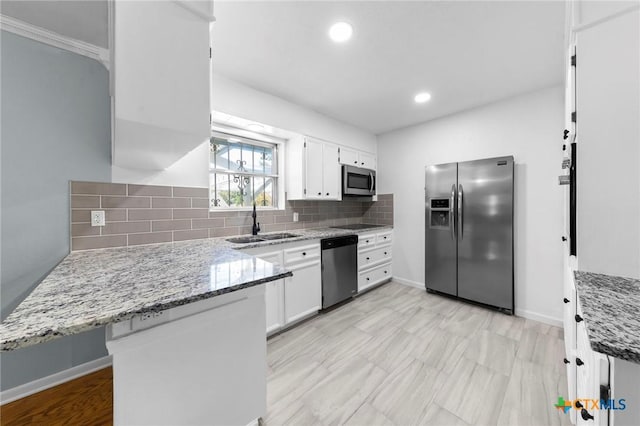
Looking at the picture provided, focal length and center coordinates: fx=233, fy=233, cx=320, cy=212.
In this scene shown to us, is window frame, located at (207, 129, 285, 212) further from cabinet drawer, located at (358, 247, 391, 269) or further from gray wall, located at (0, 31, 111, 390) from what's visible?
cabinet drawer, located at (358, 247, 391, 269)

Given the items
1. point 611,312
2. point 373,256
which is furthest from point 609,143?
point 373,256

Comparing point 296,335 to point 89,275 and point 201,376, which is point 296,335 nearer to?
point 201,376

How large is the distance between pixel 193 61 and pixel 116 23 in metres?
0.24

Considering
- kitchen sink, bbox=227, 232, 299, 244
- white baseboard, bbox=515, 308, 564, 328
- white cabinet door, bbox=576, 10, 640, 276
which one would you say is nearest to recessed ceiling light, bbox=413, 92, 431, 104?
white cabinet door, bbox=576, 10, 640, 276

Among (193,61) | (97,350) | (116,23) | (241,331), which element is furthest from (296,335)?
(116,23)

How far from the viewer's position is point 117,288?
2.92 ft

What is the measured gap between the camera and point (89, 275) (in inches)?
42.9

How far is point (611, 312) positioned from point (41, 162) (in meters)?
3.02

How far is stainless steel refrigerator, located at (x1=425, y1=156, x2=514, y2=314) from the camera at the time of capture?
267 centimetres

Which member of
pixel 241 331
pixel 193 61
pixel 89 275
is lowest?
pixel 241 331

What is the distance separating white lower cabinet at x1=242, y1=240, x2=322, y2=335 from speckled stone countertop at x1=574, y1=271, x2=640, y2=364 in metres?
1.95

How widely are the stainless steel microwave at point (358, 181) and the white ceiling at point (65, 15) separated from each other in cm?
270

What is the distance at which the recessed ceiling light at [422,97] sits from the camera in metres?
2.66

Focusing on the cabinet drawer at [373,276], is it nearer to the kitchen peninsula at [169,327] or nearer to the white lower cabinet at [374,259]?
the white lower cabinet at [374,259]
